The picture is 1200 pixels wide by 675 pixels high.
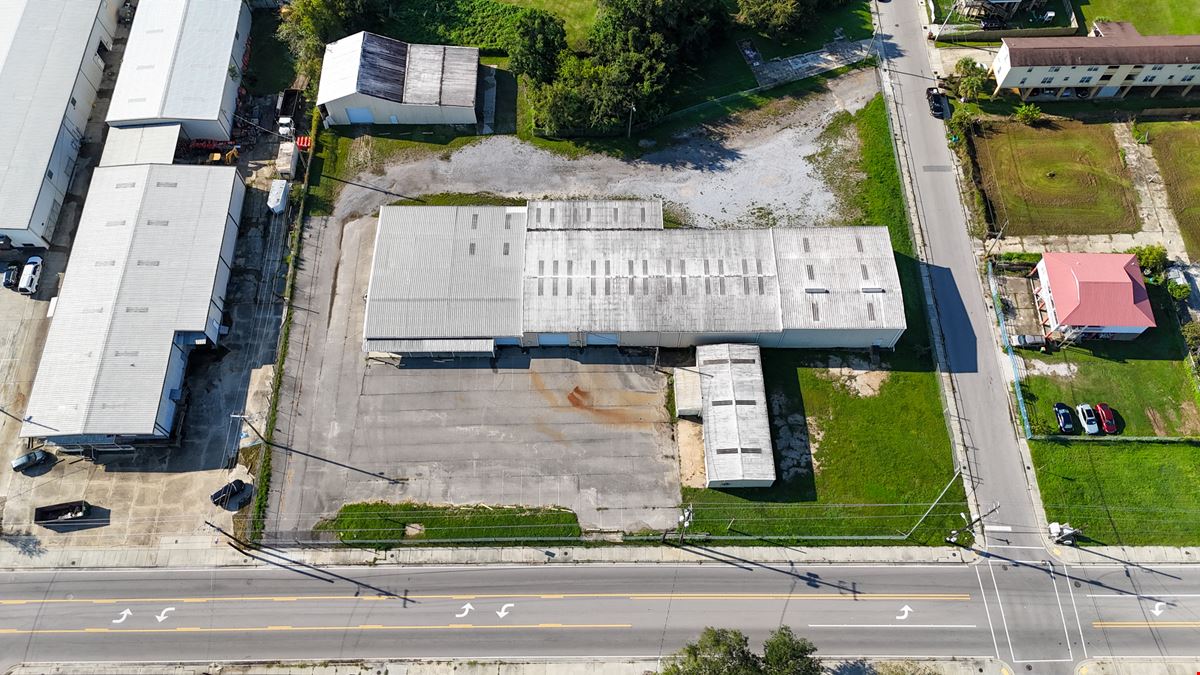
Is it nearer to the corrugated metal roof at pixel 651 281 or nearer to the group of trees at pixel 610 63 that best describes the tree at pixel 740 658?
the corrugated metal roof at pixel 651 281

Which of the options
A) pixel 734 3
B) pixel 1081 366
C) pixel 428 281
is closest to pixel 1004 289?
pixel 1081 366

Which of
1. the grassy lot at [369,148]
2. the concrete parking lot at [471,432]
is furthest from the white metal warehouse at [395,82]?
the concrete parking lot at [471,432]

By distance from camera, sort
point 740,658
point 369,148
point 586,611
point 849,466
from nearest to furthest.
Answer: point 740,658 < point 586,611 < point 849,466 < point 369,148

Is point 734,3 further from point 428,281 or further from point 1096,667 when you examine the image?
point 1096,667

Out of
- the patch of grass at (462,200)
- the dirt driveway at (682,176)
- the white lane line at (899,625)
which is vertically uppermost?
the dirt driveway at (682,176)

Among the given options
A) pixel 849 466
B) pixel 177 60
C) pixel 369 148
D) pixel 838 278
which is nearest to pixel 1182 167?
pixel 838 278

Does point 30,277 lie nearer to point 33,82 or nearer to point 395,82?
point 33,82

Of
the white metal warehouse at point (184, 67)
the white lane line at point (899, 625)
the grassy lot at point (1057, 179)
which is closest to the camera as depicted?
the white lane line at point (899, 625)
